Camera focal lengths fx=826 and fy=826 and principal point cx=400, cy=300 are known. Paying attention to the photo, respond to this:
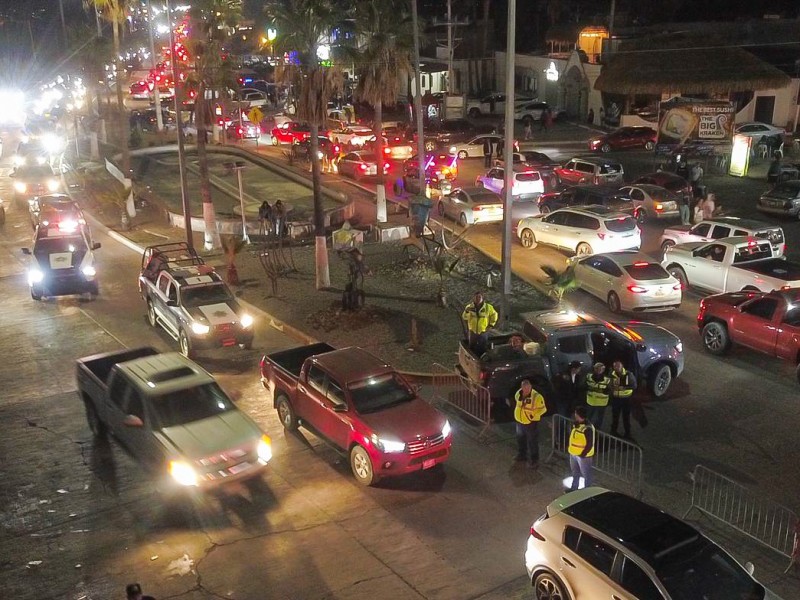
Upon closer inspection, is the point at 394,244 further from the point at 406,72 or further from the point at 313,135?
the point at 406,72

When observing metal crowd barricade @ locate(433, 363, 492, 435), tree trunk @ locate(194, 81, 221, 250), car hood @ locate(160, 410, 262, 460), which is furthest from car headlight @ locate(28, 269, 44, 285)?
car hood @ locate(160, 410, 262, 460)

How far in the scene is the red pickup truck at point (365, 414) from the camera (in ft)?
38.9

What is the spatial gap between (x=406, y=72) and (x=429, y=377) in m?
18.9

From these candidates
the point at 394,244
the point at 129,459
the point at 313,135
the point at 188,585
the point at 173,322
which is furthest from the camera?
the point at 394,244

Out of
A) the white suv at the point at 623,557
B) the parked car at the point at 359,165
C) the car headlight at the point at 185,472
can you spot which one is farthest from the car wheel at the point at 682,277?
the parked car at the point at 359,165

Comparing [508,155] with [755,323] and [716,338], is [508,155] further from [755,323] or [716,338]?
[755,323]

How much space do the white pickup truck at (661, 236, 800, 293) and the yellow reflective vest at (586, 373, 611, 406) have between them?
8.04 meters

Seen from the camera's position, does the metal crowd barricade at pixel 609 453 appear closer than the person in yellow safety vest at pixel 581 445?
No

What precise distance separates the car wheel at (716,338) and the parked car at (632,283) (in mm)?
1864

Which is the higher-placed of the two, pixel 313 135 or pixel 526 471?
pixel 313 135

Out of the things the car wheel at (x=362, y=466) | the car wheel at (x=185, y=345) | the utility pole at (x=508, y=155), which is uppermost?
the utility pole at (x=508, y=155)

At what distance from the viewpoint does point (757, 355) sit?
17109 millimetres

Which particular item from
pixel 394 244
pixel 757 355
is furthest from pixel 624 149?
pixel 757 355

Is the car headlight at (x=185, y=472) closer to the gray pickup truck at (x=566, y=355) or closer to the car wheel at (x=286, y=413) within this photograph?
the car wheel at (x=286, y=413)
